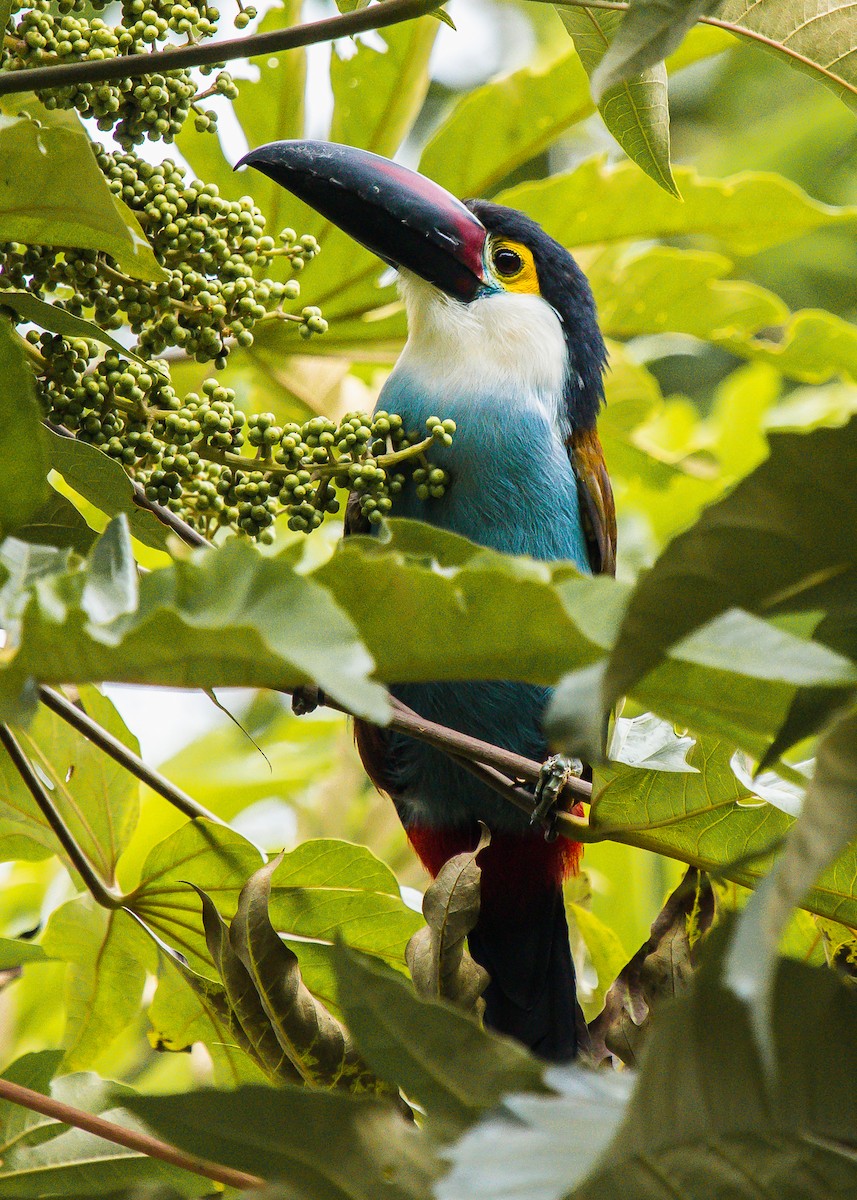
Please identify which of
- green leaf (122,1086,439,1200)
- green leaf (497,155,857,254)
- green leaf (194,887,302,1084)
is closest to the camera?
green leaf (122,1086,439,1200)

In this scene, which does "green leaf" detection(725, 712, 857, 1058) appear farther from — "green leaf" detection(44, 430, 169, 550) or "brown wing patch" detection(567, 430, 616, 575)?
"brown wing patch" detection(567, 430, 616, 575)

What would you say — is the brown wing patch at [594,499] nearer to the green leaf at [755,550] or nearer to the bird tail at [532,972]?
the bird tail at [532,972]

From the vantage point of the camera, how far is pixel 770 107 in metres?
7.51

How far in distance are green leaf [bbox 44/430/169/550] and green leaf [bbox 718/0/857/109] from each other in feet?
2.38

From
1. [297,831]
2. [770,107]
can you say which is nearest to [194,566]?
[297,831]

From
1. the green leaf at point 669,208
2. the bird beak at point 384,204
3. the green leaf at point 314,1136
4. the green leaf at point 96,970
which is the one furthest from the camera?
the green leaf at point 669,208

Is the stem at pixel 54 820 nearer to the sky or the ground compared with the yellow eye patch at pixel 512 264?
nearer to the ground

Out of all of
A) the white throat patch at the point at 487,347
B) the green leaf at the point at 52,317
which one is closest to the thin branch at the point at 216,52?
the green leaf at the point at 52,317

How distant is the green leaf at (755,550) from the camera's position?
589 millimetres

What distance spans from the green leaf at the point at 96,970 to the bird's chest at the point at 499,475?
2.55ft

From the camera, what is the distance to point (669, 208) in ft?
Result: 6.61

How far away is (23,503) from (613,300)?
1.53 meters

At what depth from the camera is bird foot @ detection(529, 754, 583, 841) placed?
126 cm

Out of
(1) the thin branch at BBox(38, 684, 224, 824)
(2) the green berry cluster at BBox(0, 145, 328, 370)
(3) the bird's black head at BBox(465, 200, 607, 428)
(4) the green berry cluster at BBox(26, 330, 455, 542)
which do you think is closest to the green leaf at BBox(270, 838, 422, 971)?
(1) the thin branch at BBox(38, 684, 224, 824)
